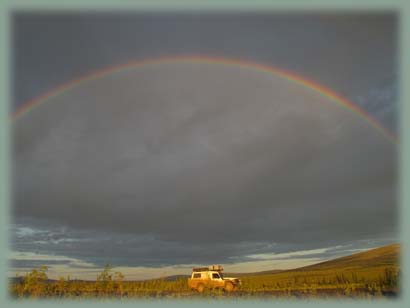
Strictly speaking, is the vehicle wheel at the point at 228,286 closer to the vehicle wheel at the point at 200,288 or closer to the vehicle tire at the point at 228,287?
the vehicle tire at the point at 228,287

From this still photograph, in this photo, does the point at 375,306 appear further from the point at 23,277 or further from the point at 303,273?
the point at 23,277

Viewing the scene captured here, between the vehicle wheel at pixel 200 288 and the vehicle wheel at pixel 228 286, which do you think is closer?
the vehicle wheel at pixel 228 286

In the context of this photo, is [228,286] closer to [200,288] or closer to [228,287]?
[228,287]

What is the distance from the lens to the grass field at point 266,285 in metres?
17.1

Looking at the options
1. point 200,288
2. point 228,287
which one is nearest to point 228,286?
point 228,287

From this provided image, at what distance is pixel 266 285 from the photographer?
61.6ft

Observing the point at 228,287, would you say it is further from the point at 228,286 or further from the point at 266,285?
the point at 266,285

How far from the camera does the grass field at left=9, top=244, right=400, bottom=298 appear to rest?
56.2ft

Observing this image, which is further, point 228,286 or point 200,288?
point 200,288

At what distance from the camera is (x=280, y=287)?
60.0 feet

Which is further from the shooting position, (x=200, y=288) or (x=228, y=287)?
(x=200, y=288)

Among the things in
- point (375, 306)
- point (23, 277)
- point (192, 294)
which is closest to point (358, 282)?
point (375, 306)

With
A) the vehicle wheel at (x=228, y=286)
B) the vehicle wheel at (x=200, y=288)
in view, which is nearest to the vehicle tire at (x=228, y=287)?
the vehicle wheel at (x=228, y=286)

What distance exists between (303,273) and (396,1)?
1121 cm
